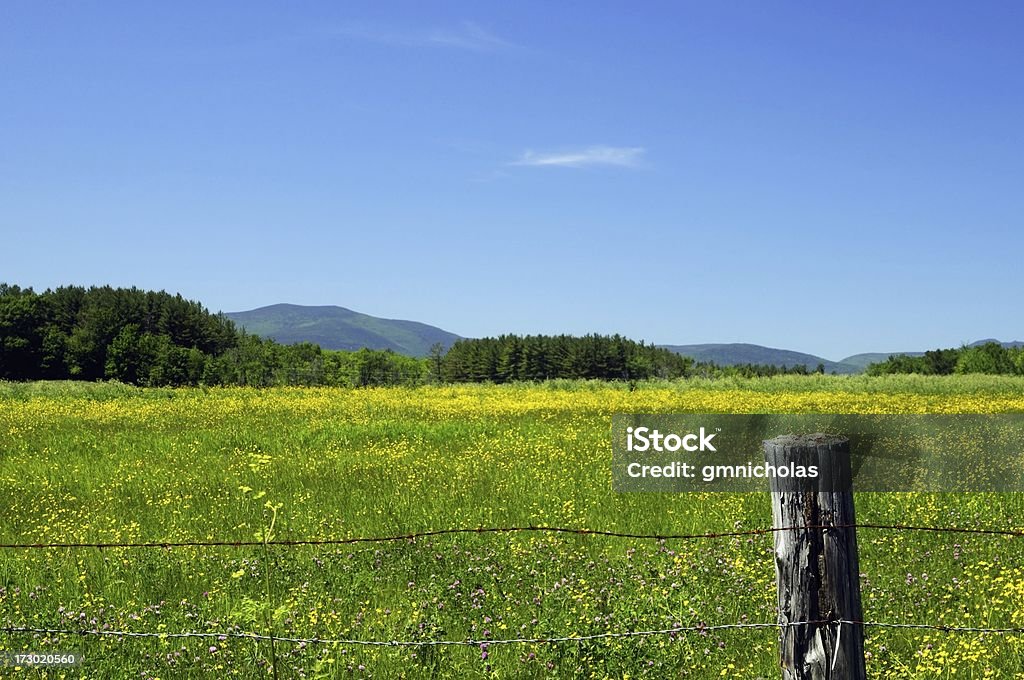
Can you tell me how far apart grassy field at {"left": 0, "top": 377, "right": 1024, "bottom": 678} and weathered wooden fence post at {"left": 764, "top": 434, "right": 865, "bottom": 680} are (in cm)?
135

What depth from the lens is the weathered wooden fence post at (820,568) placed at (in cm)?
372

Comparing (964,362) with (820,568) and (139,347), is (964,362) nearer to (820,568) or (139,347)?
→ (139,347)

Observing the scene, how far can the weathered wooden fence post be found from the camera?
12.2 feet

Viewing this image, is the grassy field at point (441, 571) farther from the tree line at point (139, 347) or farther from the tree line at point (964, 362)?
the tree line at point (964, 362)

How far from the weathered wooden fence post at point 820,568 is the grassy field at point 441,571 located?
1345mm

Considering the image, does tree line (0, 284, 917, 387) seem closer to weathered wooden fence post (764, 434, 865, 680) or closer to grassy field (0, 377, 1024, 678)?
grassy field (0, 377, 1024, 678)

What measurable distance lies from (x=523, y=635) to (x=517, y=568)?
1548 millimetres

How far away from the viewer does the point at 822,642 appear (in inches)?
147

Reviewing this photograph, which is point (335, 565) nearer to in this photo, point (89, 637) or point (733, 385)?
point (89, 637)

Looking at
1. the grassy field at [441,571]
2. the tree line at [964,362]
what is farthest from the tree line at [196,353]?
the grassy field at [441,571]

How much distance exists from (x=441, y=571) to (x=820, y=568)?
4.46m

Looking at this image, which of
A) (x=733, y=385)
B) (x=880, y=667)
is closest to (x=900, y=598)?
(x=880, y=667)

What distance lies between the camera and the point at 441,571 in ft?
24.6

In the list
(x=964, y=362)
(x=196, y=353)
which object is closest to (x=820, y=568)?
(x=196, y=353)
